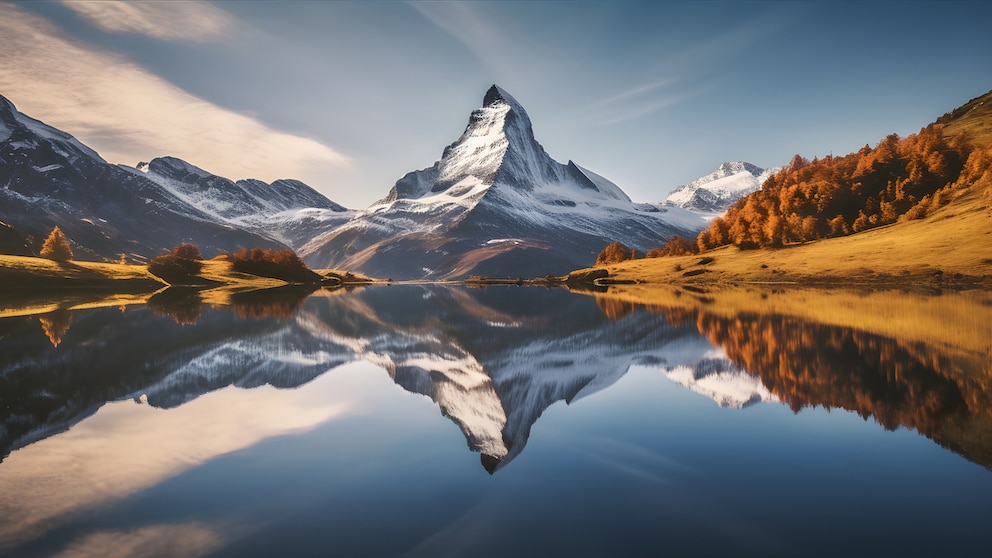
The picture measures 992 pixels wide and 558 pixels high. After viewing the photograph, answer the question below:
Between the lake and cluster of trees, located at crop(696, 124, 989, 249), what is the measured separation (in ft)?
441

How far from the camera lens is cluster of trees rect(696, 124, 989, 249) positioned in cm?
14038

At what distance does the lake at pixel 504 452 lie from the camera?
8.34 meters

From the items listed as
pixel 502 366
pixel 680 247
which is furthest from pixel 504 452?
pixel 680 247

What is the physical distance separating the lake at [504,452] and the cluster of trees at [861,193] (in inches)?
5294

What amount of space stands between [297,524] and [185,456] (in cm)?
552

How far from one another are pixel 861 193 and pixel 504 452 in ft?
592

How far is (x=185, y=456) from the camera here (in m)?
12.5

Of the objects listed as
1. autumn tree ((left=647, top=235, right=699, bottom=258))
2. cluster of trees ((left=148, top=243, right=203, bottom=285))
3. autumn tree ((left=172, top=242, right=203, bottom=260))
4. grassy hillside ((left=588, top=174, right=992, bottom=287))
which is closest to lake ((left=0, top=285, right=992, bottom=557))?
grassy hillside ((left=588, top=174, right=992, bottom=287))

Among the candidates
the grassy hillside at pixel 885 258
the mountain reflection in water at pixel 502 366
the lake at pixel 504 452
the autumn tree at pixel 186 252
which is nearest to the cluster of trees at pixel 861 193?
the grassy hillside at pixel 885 258

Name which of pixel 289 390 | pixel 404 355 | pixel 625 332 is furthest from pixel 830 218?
pixel 289 390

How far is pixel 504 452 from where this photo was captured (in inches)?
507

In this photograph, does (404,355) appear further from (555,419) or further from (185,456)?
(185,456)

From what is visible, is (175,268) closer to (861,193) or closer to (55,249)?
(55,249)

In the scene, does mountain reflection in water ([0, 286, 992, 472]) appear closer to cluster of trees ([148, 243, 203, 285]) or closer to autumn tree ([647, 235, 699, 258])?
cluster of trees ([148, 243, 203, 285])
